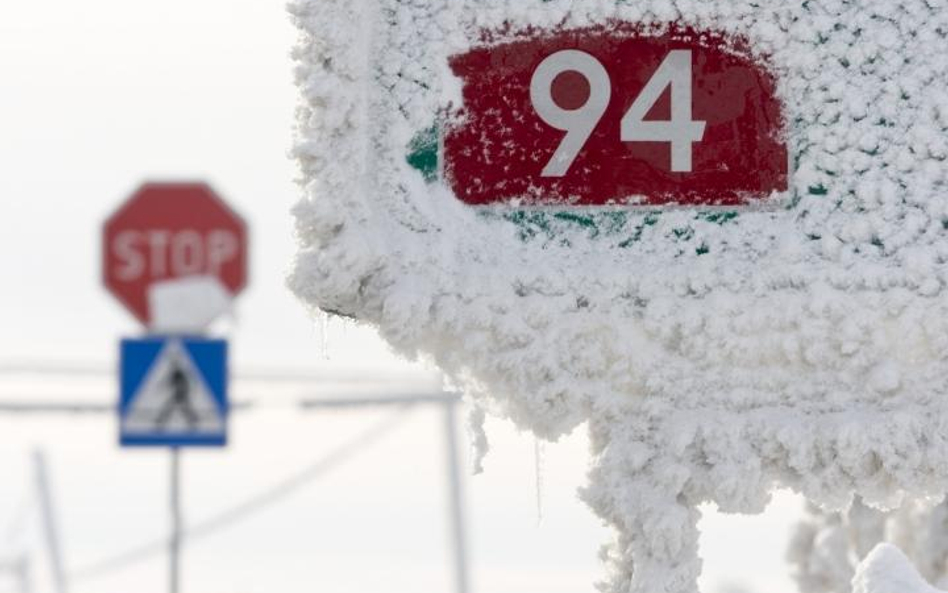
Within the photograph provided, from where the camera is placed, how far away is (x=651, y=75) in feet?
35.7

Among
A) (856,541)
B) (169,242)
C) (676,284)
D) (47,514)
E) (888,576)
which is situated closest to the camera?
(169,242)

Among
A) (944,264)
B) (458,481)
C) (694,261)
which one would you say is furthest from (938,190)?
(458,481)

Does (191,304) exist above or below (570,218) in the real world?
below

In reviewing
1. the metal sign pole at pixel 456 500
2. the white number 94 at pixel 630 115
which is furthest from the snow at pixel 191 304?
the metal sign pole at pixel 456 500

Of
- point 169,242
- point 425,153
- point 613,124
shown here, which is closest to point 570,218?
point 613,124

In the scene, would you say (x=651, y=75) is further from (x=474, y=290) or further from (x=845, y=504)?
(x=845, y=504)

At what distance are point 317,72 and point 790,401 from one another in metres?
2.13

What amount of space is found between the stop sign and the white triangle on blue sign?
0.54 ft

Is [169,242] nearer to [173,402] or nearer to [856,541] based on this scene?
[173,402]

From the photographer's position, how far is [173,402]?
9.27 metres

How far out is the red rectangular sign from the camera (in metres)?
10.9

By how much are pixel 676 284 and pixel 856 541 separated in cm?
789

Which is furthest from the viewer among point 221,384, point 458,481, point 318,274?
point 458,481

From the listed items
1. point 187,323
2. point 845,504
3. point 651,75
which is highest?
point 651,75
